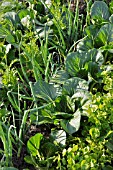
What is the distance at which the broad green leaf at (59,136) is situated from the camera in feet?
6.06

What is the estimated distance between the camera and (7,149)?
1.81m

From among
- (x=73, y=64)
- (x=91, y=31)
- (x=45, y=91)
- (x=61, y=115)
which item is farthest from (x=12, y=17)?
(x=61, y=115)

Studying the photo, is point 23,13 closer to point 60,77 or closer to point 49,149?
point 60,77

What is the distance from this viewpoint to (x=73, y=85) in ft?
6.68

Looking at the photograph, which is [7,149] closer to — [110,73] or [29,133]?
[29,133]

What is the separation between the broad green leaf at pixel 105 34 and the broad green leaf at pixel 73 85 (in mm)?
382

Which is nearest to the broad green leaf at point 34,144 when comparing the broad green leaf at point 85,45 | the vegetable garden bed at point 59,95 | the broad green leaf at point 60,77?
the vegetable garden bed at point 59,95

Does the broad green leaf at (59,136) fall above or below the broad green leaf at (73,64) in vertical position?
below

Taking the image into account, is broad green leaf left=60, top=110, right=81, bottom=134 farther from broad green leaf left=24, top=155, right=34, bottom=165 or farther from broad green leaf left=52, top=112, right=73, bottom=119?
broad green leaf left=24, top=155, right=34, bottom=165

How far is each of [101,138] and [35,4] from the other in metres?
1.35

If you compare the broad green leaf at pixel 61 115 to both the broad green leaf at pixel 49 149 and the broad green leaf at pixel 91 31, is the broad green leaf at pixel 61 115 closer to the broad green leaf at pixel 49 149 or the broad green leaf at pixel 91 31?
the broad green leaf at pixel 49 149

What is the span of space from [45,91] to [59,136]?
11.1 inches

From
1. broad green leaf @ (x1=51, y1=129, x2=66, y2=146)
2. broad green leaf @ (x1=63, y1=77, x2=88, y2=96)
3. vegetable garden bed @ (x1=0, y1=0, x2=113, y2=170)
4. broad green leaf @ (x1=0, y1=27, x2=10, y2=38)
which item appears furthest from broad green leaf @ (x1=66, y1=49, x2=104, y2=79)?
broad green leaf @ (x1=0, y1=27, x2=10, y2=38)

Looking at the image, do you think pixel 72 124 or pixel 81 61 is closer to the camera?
pixel 72 124
